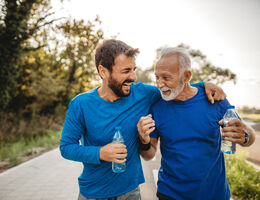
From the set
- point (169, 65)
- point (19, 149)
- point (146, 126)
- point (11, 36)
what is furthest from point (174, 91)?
point (11, 36)

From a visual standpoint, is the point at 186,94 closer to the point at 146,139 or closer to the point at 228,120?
the point at 228,120

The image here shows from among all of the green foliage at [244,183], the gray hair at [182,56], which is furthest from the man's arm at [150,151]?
the green foliage at [244,183]

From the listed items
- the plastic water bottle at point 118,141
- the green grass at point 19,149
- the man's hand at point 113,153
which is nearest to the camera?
the man's hand at point 113,153

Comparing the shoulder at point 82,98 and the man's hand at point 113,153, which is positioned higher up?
the shoulder at point 82,98

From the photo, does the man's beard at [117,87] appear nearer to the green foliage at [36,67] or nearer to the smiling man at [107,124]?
the smiling man at [107,124]

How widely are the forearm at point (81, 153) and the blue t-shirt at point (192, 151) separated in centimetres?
75

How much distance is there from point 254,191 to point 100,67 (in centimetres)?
421

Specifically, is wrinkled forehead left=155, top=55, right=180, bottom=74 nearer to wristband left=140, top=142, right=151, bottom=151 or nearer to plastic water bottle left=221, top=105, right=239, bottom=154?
plastic water bottle left=221, top=105, right=239, bottom=154

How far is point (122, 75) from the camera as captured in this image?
1.94 m

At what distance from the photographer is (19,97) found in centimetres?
1431

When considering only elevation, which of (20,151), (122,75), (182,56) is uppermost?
(182,56)

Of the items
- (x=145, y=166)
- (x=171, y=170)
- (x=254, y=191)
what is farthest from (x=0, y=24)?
(x=254, y=191)

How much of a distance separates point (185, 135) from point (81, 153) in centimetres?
104

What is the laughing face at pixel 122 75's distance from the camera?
194 cm
